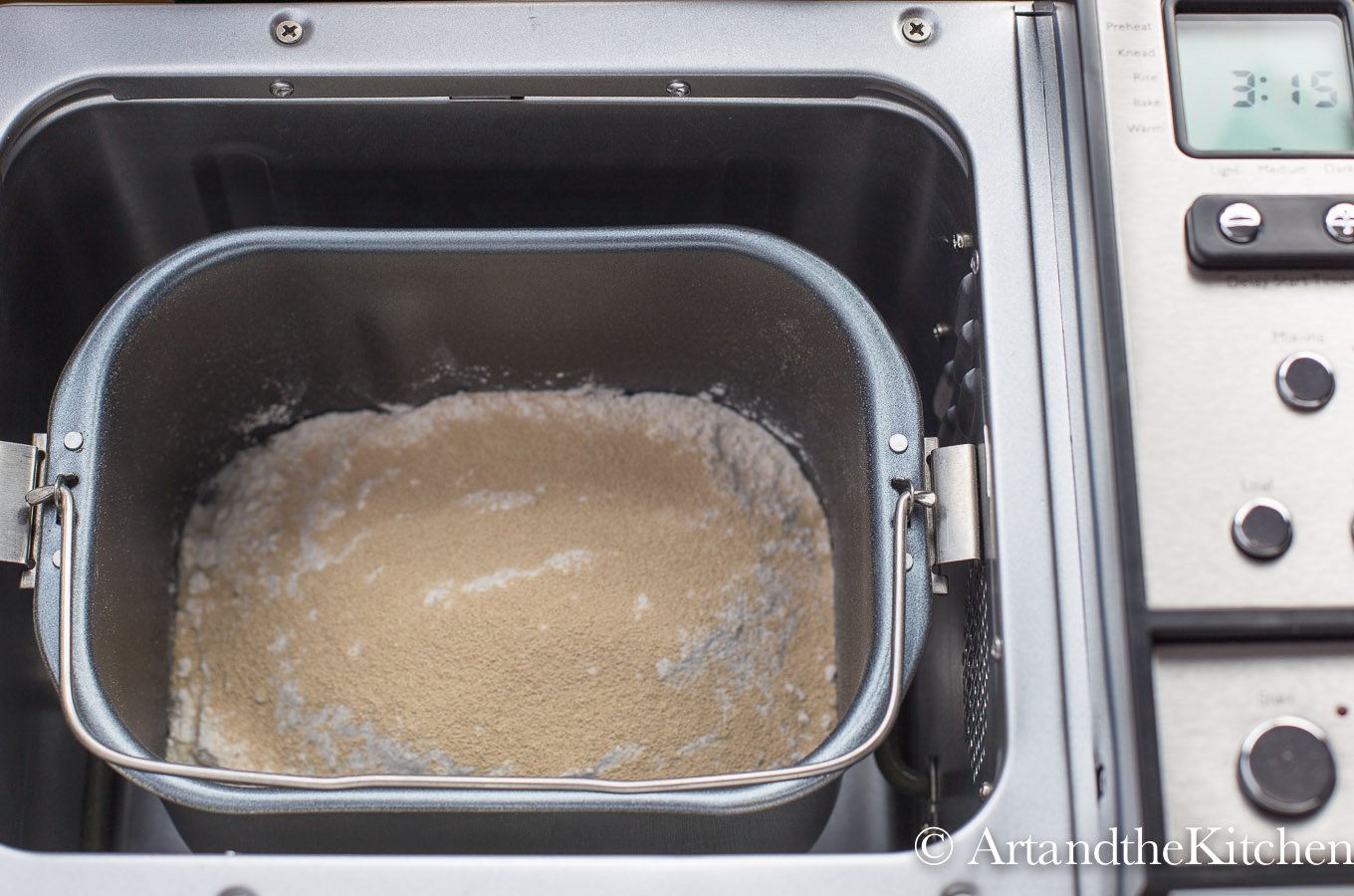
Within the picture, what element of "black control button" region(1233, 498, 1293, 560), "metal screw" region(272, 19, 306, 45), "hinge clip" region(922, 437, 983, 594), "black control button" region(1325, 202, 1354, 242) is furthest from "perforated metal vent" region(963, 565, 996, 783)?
"metal screw" region(272, 19, 306, 45)

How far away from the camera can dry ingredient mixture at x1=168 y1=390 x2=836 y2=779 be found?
775 mm

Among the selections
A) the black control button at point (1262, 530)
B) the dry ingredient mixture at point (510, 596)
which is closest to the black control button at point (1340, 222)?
the black control button at point (1262, 530)

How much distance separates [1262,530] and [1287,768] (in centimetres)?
11

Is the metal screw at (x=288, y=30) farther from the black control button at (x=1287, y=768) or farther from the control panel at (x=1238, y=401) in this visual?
the black control button at (x=1287, y=768)

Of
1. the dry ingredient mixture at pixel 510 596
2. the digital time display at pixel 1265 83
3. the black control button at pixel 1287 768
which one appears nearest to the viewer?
the black control button at pixel 1287 768

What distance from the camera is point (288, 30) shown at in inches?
27.2

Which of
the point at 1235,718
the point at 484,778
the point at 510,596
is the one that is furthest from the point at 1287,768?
the point at 510,596

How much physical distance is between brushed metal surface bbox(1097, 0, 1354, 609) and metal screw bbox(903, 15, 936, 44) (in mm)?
93

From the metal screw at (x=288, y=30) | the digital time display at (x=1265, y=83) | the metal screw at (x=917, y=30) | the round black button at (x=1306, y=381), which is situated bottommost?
the round black button at (x=1306, y=381)

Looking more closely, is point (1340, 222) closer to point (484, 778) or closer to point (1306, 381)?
point (1306, 381)

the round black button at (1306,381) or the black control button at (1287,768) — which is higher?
the round black button at (1306,381)

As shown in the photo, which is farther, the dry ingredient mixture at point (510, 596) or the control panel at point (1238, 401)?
the dry ingredient mixture at point (510, 596)

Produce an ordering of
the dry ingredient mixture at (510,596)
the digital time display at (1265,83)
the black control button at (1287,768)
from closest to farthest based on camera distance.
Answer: the black control button at (1287,768)
the digital time display at (1265,83)
the dry ingredient mixture at (510,596)

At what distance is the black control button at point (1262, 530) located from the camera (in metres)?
0.57
